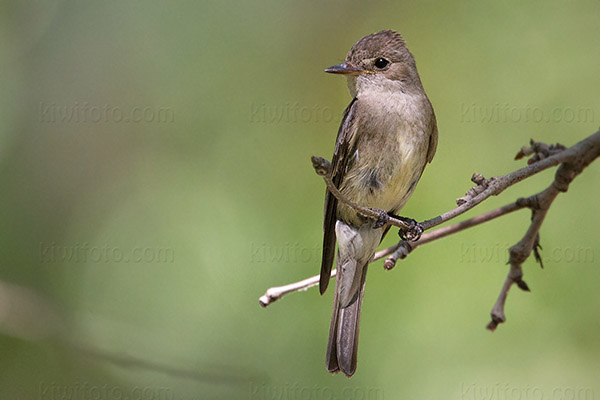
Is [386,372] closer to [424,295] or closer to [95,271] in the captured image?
[424,295]

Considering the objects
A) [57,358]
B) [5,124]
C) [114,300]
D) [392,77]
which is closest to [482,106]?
[392,77]

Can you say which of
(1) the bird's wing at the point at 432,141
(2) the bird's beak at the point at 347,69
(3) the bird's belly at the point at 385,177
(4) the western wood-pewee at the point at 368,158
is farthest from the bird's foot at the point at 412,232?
(2) the bird's beak at the point at 347,69

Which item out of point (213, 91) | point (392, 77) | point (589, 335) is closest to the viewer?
point (589, 335)

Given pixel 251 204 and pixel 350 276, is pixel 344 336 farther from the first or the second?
pixel 251 204

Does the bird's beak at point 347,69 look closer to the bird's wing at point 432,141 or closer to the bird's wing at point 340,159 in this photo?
the bird's wing at point 340,159

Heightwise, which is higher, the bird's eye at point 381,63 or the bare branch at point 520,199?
the bird's eye at point 381,63

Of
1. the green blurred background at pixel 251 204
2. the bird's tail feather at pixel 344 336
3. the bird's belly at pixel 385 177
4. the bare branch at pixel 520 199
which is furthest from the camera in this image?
the green blurred background at pixel 251 204

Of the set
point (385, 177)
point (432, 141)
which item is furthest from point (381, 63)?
point (385, 177)
